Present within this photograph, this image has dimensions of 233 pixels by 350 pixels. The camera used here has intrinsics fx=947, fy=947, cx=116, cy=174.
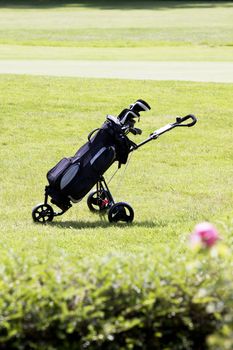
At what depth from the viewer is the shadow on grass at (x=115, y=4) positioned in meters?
44.9

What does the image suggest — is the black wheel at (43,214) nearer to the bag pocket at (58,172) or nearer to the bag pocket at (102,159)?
the bag pocket at (58,172)

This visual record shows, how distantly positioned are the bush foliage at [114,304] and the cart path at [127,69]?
1330 cm

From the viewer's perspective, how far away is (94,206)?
9273 mm

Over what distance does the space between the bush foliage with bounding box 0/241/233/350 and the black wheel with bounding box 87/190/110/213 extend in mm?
4726

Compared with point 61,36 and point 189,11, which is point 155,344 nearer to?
point 61,36

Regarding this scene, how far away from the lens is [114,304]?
3.88 meters

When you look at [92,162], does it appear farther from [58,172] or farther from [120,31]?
[120,31]

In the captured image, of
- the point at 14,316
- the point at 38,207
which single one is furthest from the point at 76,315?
the point at 38,207

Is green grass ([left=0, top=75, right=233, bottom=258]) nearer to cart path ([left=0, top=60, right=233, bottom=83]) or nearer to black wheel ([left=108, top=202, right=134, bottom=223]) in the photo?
black wheel ([left=108, top=202, right=134, bottom=223])

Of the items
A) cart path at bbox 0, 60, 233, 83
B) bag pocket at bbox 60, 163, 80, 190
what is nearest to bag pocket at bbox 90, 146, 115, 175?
bag pocket at bbox 60, 163, 80, 190

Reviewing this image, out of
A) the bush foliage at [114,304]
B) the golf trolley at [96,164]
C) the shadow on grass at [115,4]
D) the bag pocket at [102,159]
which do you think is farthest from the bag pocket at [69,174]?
the shadow on grass at [115,4]

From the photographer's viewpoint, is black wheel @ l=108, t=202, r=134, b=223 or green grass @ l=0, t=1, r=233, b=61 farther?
green grass @ l=0, t=1, r=233, b=61

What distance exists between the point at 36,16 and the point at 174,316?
36630mm

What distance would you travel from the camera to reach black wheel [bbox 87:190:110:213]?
8.88m
